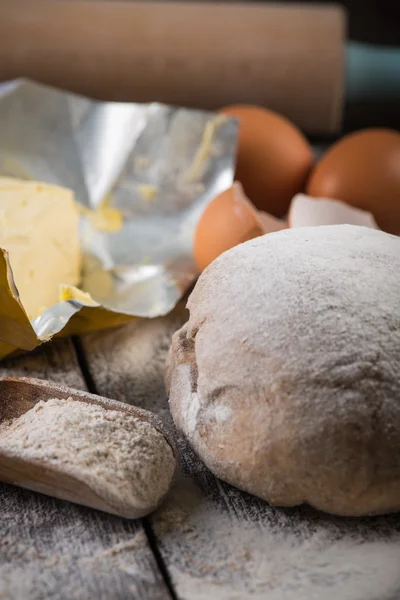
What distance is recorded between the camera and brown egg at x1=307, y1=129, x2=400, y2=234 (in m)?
1.50

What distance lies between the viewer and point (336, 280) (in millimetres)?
942

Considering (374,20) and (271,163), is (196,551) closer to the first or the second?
(271,163)

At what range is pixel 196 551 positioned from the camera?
871mm

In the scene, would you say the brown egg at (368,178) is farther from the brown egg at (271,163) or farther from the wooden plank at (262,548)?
the wooden plank at (262,548)

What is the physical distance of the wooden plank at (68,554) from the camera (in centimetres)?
81

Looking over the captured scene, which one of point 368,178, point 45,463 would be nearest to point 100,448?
point 45,463

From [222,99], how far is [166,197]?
1.62 ft

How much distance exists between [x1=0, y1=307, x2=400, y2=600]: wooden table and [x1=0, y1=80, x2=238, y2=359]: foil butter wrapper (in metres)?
0.63

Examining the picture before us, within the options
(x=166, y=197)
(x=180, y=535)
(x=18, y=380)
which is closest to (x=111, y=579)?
(x=180, y=535)

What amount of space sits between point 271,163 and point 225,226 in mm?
386

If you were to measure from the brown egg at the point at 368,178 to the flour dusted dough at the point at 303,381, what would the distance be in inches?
20.6

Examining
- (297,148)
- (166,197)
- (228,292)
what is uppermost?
(228,292)

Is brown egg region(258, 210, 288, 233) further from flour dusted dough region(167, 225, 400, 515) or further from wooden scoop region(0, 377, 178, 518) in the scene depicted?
wooden scoop region(0, 377, 178, 518)

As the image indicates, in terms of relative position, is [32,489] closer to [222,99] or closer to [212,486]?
[212,486]
